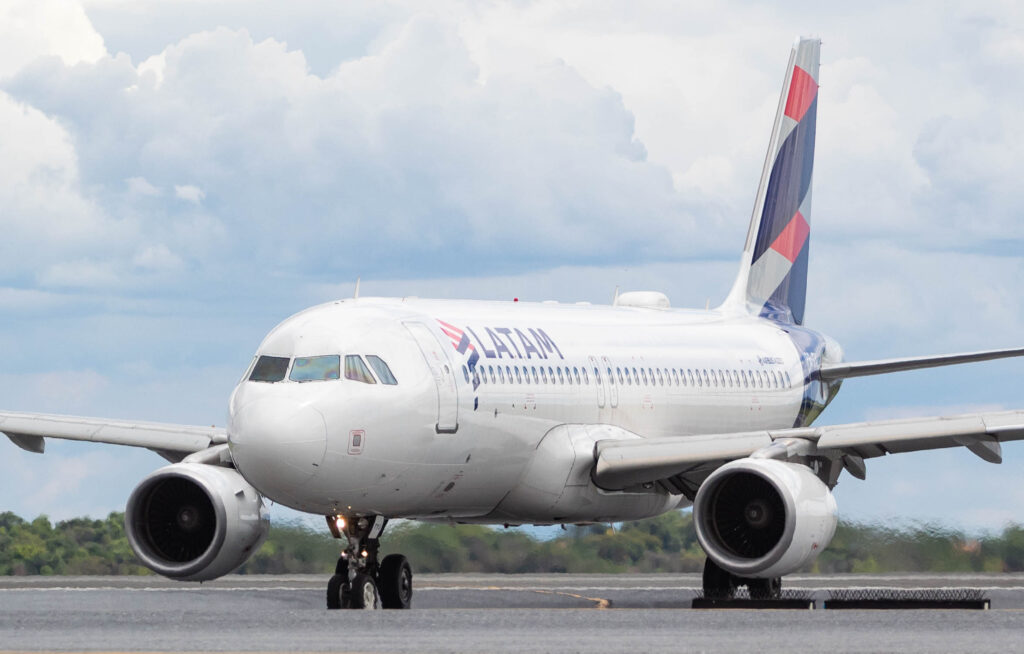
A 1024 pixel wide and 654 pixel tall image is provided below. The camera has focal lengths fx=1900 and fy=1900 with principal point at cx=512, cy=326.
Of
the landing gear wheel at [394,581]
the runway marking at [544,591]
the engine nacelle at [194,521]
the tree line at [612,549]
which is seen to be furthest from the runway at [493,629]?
the tree line at [612,549]

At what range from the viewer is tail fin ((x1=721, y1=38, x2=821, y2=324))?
37.2 m

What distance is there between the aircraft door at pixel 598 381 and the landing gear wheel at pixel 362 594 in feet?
18.7

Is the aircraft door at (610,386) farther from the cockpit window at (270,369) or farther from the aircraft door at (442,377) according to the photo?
the cockpit window at (270,369)

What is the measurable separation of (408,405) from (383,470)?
2.68 feet

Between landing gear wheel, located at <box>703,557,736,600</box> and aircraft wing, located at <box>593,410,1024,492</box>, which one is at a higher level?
aircraft wing, located at <box>593,410,1024,492</box>

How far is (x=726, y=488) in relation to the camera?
23.4m

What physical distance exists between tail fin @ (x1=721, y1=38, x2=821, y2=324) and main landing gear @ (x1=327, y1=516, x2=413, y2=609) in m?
13.9

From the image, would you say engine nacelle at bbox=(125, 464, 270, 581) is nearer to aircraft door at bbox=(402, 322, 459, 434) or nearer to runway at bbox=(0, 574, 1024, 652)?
runway at bbox=(0, 574, 1024, 652)

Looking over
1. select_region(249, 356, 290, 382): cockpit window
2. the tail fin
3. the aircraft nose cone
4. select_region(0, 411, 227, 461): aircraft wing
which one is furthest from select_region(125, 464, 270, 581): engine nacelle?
the tail fin

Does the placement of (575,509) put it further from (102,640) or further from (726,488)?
(102,640)

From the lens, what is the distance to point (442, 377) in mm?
22938

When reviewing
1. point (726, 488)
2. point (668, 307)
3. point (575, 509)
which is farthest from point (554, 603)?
point (668, 307)

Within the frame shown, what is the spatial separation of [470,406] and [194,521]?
3.82 metres

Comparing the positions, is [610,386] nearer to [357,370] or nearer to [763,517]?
[763,517]
